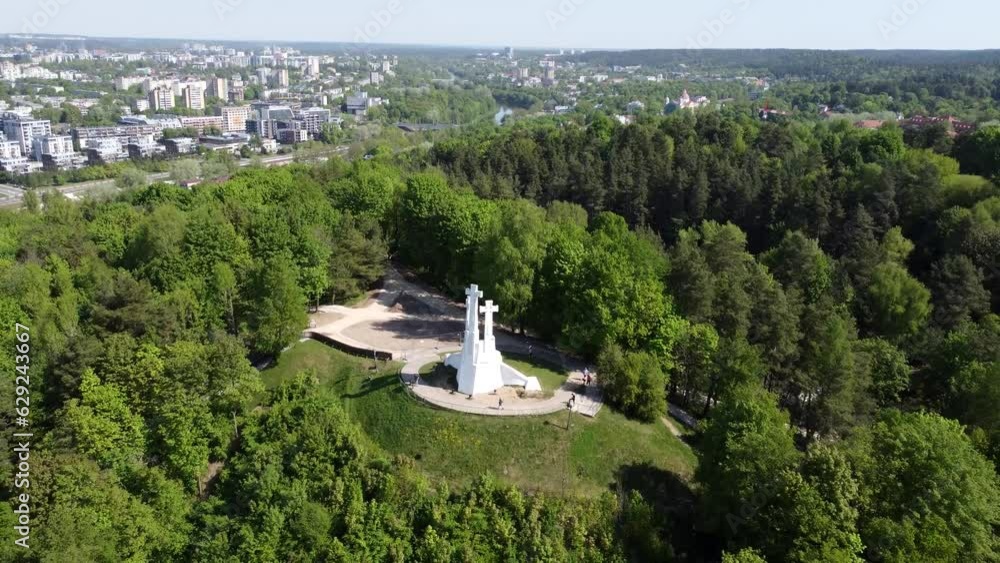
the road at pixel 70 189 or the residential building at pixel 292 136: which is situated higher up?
the residential building at pixel 292 136

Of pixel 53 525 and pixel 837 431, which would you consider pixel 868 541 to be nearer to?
pixel 837 431

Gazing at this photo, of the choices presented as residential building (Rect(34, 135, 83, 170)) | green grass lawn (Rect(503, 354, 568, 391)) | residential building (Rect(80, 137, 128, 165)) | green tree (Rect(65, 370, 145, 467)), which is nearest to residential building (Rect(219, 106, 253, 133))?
residential building (Rect(80, 137, 128, 165))

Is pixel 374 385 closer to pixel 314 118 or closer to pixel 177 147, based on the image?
pixel 177 147

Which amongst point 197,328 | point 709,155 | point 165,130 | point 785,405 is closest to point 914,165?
point 709,155

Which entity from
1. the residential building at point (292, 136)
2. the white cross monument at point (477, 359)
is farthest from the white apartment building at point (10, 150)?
the white cross monument at point (477, 359)

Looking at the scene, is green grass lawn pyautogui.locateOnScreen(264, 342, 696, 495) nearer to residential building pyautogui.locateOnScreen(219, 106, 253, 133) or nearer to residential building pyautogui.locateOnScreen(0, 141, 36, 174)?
residential building pyautogui.locateOnScreen(0, 141, 36, 174)

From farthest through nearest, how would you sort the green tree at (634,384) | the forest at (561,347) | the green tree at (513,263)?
the green tree at (513,263) < the green tree at (634,384) < the forest at (561,347)

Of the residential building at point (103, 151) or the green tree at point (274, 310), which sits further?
the residential building at point (103, 151)

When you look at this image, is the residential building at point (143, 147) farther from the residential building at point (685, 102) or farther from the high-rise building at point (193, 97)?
the residential building at point (685, 102)
